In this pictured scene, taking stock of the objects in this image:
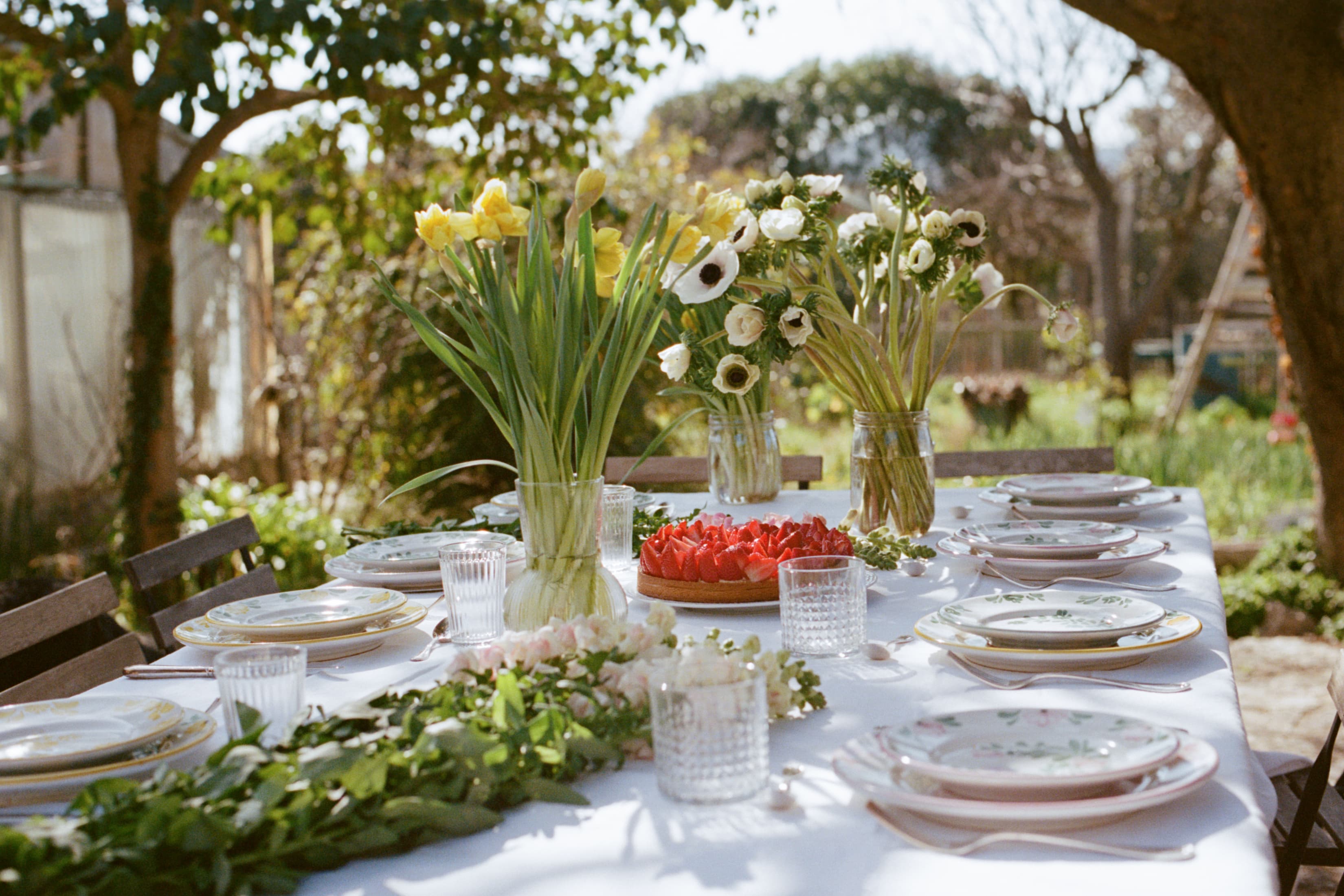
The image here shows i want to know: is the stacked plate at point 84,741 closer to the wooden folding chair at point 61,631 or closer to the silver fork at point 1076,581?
the wooden folding chair at point 61,631

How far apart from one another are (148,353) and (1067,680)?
12.5 ft

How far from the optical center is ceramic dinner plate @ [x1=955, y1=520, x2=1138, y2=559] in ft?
6.07

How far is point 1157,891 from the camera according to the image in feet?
2.54

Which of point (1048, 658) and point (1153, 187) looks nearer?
point (1048, 658)

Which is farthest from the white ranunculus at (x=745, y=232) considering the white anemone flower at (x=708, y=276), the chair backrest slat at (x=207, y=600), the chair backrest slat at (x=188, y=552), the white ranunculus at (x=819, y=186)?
the chair backrest slat at (x=188, y=552)

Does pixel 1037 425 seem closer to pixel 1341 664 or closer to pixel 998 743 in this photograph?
pixel 1341 664

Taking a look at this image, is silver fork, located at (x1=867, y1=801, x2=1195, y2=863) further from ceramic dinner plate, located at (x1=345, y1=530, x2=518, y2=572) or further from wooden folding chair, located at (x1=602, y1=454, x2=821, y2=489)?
wooden folding chair, located at (x1=602, y1=454, x2=821, y2=489)

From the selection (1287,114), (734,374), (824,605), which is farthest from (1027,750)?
(1287,114)

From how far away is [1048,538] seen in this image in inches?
76.8

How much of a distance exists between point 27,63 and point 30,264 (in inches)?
37.8

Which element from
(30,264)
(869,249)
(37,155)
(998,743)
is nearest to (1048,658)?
(998,743)

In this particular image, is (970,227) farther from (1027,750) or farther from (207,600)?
(207,600)

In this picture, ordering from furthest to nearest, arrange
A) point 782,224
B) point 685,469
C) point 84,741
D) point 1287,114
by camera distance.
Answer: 1. point 1287,114
2. point 685,469
3. point 782,224
4. point 84,741

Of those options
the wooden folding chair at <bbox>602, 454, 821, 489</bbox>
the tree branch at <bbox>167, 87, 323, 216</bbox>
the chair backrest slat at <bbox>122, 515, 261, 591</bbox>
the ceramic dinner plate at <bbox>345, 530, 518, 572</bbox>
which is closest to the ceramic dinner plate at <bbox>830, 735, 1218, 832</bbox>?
the ceramic dinner plate at <bbox>345, 530, 518, 572</bbox>
